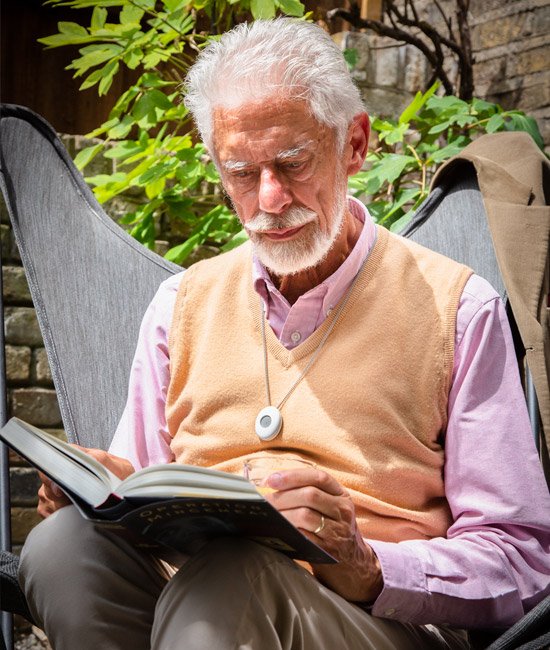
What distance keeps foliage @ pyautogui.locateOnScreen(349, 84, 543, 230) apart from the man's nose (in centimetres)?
99

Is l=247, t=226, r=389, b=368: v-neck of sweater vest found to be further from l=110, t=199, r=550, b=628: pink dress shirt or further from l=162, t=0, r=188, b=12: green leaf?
l=162, t=0, r=188, b=12: green leaf

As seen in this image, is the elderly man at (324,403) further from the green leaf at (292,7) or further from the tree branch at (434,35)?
the tree branch at (434,35)

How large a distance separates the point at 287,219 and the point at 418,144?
4.85ft

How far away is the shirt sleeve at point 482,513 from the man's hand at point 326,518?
2.3 inches

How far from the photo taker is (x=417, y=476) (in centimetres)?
138

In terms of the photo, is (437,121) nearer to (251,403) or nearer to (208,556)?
(251,403)

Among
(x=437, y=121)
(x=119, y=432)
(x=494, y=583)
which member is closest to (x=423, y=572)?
(x=494, y=583)

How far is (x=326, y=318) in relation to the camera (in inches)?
58.7

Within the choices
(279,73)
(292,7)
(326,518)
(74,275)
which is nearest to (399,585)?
(326,518)

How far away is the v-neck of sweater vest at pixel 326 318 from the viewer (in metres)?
1.47

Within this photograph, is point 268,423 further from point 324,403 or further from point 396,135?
point 396,135

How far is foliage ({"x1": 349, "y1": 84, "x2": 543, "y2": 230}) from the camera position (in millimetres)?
2531

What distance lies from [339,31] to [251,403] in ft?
10.5

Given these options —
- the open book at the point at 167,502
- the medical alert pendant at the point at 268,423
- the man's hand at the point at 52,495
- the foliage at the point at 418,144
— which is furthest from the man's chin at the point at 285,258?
the foliage at the point at 418,144
